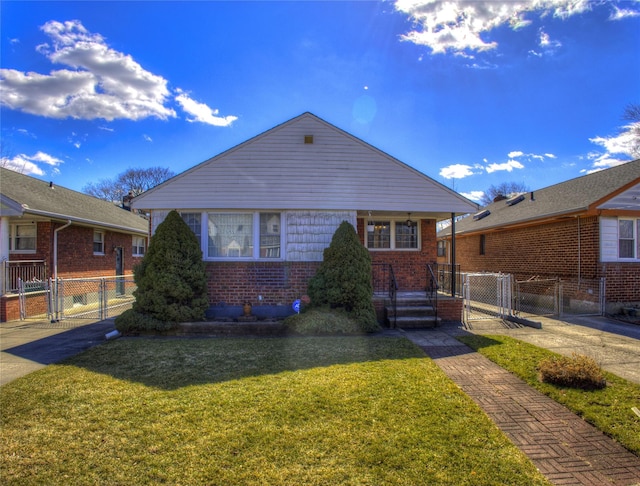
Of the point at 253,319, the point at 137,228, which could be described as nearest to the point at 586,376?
the point at 253,319

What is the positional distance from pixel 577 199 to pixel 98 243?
18.9 metres

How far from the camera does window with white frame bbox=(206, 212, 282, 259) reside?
9320 millimetres

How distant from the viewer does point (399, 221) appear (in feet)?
37.0

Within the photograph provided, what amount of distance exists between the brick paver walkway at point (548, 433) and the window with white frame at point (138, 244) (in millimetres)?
17787

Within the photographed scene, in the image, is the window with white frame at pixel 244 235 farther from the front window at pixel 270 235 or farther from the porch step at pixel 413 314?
the porch step at pixel 413 314

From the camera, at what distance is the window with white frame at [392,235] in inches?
444

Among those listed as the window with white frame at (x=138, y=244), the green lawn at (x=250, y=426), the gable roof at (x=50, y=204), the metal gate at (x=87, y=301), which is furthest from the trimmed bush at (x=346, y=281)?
the window with white frame at (x=138, y=244)

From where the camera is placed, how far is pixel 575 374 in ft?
15.2

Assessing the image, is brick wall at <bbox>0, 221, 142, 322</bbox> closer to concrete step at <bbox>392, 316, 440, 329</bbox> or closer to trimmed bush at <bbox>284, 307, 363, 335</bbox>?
trimmed bush at <bbox>284, 307, 363, 335</bbox>

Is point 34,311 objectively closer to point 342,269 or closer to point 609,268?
point 342,269

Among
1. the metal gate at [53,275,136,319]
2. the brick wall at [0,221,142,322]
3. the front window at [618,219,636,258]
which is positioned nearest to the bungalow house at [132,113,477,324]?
the metal gate at [53,275,136,319]

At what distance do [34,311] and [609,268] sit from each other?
17707 millimetres

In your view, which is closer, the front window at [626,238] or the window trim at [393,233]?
the front window at [626,238]

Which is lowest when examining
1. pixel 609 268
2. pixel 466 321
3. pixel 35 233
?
pixel 466 321
